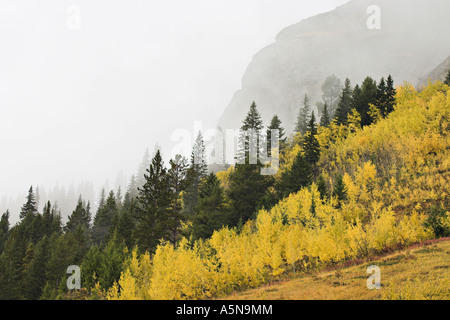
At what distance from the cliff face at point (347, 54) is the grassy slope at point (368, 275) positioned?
122 meters

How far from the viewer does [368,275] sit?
39.9 feet

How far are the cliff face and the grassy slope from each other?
122 meters

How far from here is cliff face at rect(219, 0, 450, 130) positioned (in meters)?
141

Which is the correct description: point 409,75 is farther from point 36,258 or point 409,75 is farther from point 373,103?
point 36,258

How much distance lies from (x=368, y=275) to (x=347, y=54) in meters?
180

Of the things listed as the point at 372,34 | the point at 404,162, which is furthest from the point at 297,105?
the point at 404,162

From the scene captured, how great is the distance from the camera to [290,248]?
1675 centimetres

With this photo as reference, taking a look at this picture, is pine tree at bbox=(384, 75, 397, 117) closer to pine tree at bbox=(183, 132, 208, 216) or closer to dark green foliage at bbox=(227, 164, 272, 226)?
dark green foliage at bbox=(227, 164, 272, 226)

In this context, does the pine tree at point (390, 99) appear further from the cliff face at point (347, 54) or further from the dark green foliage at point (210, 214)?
the cliff face at point (347, 54)

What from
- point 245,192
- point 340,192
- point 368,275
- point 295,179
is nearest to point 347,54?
point 295,179

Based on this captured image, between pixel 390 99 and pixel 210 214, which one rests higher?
pixel 390 99

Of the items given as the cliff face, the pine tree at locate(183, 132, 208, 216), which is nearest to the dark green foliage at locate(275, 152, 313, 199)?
the pine tree at locate(183, 132, 208, 216)

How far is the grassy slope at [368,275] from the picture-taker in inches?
398

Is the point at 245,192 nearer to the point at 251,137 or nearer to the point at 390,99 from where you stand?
the point at 251,137
